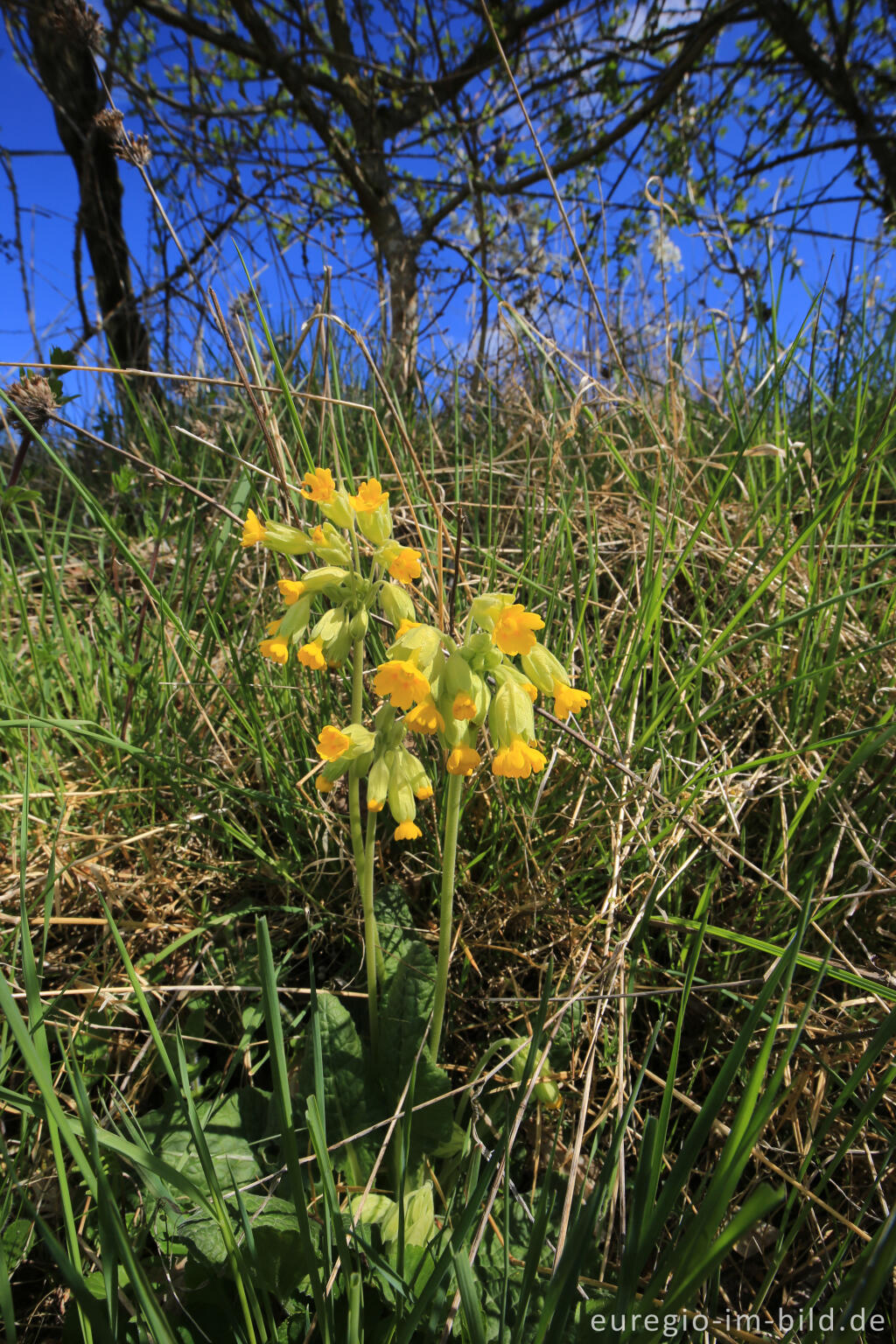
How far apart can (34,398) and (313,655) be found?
0.96m

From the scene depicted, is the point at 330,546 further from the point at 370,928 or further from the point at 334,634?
the point at 370,928

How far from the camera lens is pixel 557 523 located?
1.96 meters

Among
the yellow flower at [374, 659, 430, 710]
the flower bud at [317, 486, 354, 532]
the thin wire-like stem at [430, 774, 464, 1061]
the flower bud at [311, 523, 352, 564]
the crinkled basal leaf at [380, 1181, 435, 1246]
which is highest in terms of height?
the flower bud at [317, 486, 354, 532]

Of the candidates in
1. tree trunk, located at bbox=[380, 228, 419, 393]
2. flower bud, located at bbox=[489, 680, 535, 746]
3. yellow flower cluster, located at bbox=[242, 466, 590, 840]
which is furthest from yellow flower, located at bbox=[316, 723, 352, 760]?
tree trunk, located at bbox=[380, 228, 419, 393]

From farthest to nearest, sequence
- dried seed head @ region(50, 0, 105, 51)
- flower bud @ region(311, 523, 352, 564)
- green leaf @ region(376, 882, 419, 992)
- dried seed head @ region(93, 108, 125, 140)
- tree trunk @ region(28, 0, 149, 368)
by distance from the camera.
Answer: tree trunk @ region(28, 0, 149, 368) < dried seed head @ region(50, 0, 105, 51) < dried seed head @ region(93, 108, 125, 140) < green leaf @ region(376, 882, 419, 992) < flower bud @ region(311, 523, 352, 564)

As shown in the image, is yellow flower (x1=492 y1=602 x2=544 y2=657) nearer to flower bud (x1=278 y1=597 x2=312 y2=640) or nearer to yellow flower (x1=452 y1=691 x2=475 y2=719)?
yellow flower (x1=452 y1=691 x2=475 y2=719)

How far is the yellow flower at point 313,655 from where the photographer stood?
1138 mm

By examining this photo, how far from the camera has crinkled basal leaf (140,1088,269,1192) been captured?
1.19 metres

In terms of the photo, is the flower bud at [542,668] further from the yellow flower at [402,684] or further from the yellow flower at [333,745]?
the yellow flower at [333,745]

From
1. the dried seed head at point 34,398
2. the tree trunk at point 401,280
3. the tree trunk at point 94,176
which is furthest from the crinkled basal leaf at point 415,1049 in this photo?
the tree trunk at point 94,176

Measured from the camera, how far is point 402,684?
105 centimetres

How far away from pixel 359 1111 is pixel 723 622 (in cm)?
156

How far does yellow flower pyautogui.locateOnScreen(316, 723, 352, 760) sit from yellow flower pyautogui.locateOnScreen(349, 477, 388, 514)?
0.41 m

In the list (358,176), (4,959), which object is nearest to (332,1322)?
(4,959)
